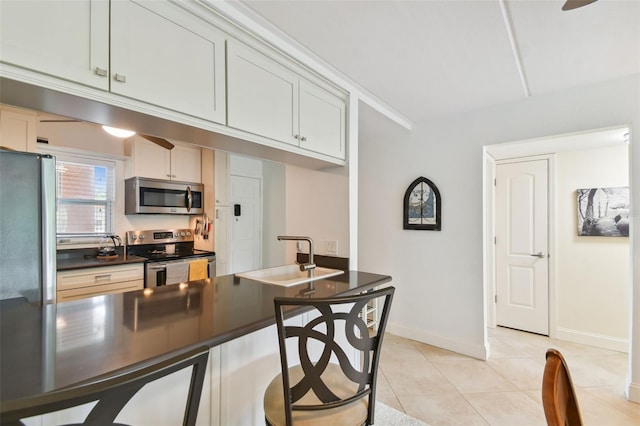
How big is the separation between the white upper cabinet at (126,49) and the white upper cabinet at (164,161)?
8.71 ft

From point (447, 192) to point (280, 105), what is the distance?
6.89 ft

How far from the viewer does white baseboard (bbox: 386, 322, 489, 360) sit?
2789 millimetres

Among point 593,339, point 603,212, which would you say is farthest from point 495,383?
point 603,212

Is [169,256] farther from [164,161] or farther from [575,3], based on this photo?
[575,3]

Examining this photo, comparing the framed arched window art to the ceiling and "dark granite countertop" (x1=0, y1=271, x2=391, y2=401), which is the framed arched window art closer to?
the ceiling

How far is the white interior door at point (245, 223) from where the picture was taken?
4.38 meters

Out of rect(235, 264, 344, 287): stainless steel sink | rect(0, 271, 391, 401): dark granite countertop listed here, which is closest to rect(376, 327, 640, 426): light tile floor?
rect(235, 264, 344, 287): stainless steel sink

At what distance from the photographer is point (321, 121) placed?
2045 millimetres

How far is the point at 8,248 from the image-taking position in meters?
1.25

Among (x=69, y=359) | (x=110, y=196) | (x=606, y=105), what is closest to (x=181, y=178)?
(x=110, y=196)

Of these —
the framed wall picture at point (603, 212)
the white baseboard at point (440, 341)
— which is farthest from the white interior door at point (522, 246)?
the white baseboard at point (440, 341)

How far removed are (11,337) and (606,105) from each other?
370cm

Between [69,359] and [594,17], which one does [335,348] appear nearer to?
[69,359]

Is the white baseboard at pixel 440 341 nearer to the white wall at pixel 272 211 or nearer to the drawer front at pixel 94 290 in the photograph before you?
the white wall at pixel 272 211
